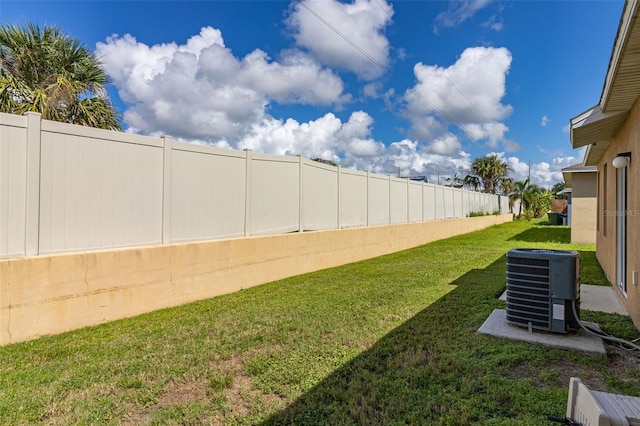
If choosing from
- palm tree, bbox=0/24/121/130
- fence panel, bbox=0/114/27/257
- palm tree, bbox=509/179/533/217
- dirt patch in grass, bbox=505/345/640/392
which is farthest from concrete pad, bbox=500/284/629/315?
palm tree, bbox=509/179/533/217

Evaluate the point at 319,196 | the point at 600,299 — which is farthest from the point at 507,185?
the point at 600,299

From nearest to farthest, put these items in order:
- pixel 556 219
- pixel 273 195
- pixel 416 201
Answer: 1. pixel 273 195
2. pixel 416 201
3. pixel 556 219

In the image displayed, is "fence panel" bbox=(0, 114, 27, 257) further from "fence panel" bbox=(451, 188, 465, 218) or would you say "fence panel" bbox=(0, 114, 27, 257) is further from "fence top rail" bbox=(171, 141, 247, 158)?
"fence panel" bbox=(451, 188, 465, 218)

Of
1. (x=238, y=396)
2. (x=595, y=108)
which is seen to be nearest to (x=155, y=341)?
(x=238, y=396)

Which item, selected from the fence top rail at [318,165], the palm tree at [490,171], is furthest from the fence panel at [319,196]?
the palm tree at [490,171]

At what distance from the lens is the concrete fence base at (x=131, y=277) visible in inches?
161

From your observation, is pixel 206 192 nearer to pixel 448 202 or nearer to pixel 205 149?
pixel 205 149

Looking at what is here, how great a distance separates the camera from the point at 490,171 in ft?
131

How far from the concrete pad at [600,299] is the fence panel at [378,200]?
596cm

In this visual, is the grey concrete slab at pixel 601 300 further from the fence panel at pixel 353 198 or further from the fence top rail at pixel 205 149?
the fence top rail at pixel 205 149

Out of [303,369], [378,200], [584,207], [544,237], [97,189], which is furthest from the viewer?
[544,237]

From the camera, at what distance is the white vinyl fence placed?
4207 millimetres

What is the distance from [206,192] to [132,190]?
4.21ft

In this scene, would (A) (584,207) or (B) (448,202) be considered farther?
Answer: (B) (448,202)
